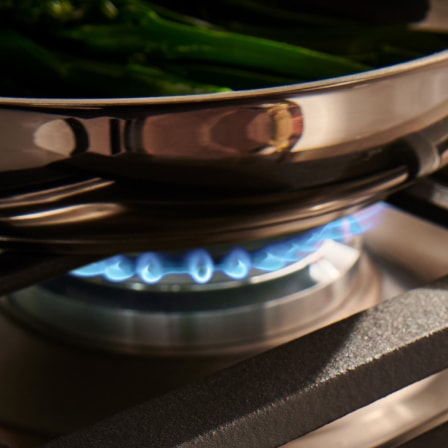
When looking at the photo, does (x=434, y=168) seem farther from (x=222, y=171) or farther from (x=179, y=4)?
(x=179, y=4)

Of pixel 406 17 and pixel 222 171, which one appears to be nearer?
pixel 222 171

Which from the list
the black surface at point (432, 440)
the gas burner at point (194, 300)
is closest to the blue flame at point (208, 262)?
the gas burner at point (194, 300)

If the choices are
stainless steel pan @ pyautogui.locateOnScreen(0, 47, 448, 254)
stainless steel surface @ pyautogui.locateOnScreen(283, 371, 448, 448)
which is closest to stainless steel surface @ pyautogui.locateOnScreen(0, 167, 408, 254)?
stainless steel pan @ pyautogui.locateOnScreen(0, 47, 448, 254)

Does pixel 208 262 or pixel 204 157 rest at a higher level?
pixel 204 157

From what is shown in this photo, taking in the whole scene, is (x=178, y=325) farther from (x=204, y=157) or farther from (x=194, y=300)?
(x=204, y=157)

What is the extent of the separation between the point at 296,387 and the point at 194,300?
15 cm

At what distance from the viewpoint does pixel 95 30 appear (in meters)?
0.62

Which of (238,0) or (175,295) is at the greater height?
(238,0)

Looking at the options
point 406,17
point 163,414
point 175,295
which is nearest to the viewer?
point 163,414

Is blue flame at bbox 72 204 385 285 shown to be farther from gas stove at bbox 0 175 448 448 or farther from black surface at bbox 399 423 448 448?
black surface at bbox 399 423 448 448

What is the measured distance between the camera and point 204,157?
1.25ft

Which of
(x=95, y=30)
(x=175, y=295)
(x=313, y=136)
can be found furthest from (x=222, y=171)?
(x=95, y=30)

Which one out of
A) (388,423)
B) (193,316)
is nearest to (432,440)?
(388,423)

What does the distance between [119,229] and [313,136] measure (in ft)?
0.30
